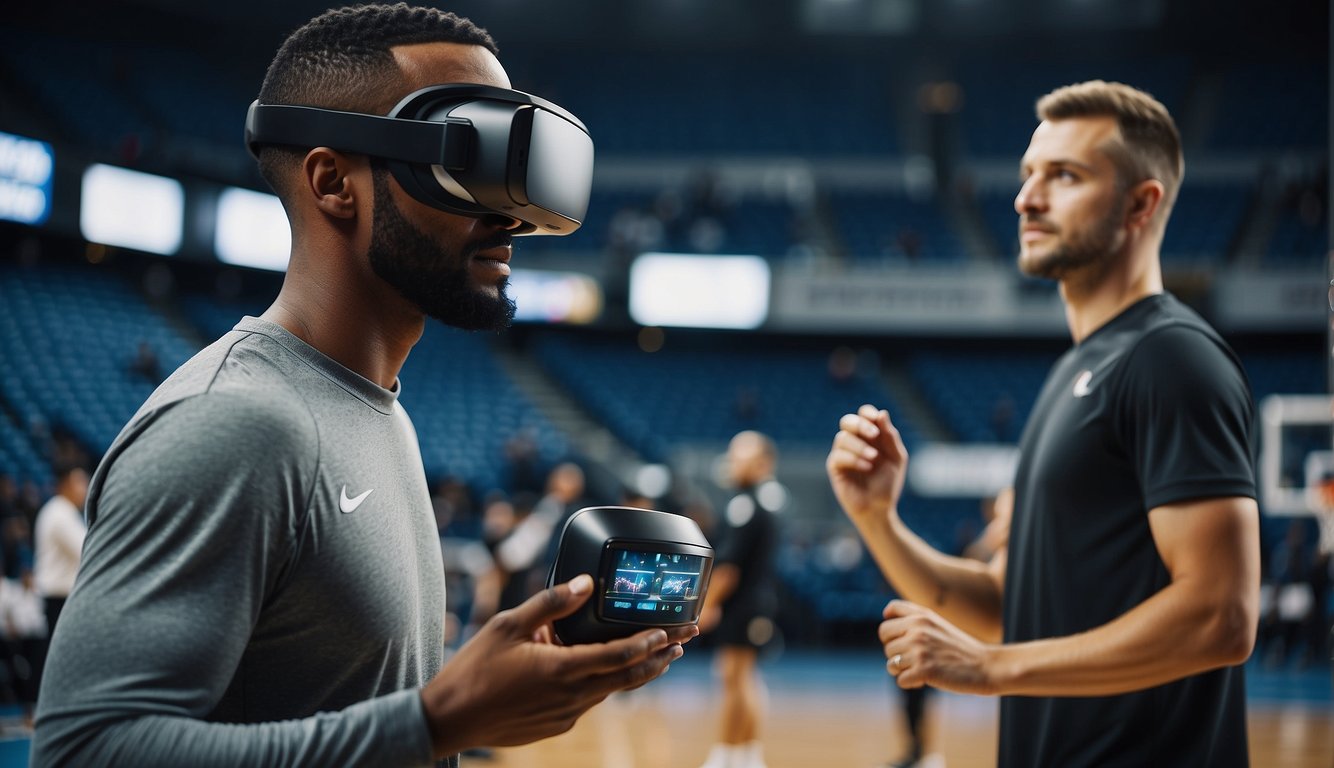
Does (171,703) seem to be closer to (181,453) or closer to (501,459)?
(181,453)

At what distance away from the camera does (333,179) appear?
123 cm

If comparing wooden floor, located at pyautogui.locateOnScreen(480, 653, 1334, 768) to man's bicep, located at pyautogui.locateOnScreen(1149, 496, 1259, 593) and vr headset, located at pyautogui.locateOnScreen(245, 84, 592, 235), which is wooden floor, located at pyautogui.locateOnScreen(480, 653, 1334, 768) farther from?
vr headset, located at pyautogui.locateOnScreen(245, 84, 592, 235)

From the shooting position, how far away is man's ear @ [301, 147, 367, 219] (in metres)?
1.22

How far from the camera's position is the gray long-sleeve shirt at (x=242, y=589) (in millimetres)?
920

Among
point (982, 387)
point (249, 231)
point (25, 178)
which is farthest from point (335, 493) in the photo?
point (982, 387)

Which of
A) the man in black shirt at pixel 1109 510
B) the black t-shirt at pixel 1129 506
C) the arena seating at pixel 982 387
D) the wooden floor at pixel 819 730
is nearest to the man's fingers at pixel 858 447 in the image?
the man in black shirt at pixel 1109 510

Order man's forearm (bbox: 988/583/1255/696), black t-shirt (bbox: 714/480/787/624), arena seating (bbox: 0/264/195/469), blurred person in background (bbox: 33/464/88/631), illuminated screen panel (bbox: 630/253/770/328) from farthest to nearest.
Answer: illuminated screen panel (bbox: 630/253/770/328), arena seating (bbox: 0/264/195/469), black t-shirt (bbox: 714/480/787/624), blurred person in background (bbox: 33/464/88/631), man's forearm (bbox: 988/583/1255/696)

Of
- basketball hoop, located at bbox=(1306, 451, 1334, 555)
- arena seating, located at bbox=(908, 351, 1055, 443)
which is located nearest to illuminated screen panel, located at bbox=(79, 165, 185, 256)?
arena seating, located at bbox=(908, 351, 1055, 443)

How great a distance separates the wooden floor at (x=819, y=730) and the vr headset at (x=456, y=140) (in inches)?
219

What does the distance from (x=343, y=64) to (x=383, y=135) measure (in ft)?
0.37

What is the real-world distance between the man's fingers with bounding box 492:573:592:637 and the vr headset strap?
47 centimetres

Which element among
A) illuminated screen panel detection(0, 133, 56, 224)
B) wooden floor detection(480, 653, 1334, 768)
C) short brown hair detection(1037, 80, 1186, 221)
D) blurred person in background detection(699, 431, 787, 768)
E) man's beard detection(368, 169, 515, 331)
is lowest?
wooden floor detection(480, 653, 1334, 768)

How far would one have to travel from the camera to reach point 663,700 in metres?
9.27

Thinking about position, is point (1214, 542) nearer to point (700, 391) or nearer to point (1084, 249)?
point (1084, 249)
